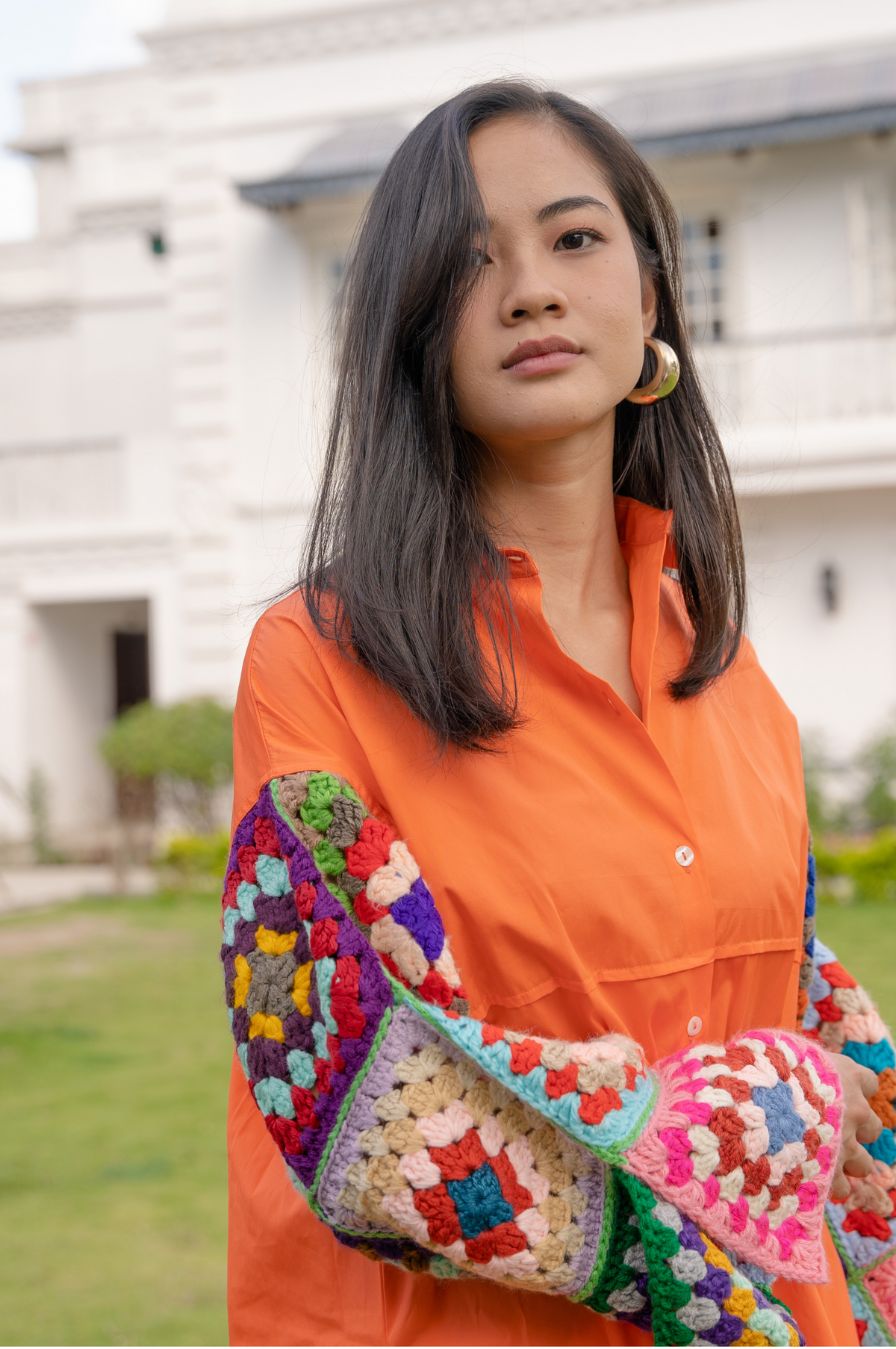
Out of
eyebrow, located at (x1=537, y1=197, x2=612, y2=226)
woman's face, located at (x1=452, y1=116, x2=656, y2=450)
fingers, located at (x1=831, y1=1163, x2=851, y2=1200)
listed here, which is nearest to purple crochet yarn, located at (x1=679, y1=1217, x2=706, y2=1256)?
fingers, located at (x1=831, y1=1163, x2=851, y2=1200)

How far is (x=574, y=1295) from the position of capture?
4.00 ft

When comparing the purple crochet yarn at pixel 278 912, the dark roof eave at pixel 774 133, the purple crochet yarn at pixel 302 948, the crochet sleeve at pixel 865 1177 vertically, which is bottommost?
the crochet sleeve at pixel 865 1177

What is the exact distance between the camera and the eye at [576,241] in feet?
4.78

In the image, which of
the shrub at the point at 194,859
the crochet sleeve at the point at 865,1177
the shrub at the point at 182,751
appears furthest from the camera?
the shrub at the point at 182,751

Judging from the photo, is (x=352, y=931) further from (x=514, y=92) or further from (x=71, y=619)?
(x=71, y=619)

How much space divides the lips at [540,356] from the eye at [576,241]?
0.41ft

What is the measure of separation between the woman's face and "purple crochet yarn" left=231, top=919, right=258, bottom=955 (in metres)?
0.62

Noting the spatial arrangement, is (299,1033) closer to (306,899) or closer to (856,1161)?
(306,899)

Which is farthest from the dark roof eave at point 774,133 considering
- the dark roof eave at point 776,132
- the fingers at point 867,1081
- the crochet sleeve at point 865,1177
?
the fingers at point 867,1081

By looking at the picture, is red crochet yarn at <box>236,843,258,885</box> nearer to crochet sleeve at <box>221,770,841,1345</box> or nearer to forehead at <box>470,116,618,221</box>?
crochet sleeve at <box>221,770,841,1345</box>

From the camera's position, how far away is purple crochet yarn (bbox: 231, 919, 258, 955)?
1.29m

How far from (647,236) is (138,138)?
1463 cm

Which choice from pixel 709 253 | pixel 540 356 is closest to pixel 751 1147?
pixel 540 356

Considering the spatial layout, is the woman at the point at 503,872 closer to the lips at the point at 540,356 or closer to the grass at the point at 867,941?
the lips at the point at 540,356
